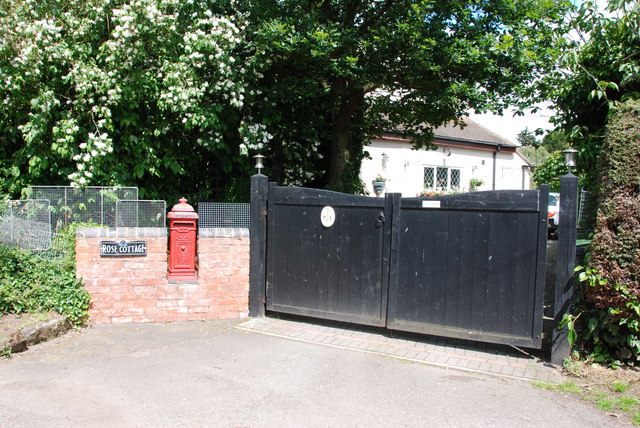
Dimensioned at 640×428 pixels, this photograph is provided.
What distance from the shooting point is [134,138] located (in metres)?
8.35

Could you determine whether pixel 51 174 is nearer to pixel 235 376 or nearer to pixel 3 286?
pixel 3 286

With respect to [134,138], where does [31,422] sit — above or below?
below

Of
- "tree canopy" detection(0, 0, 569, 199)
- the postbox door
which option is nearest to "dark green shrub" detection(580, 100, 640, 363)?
"tree canopy" detection(0, 0, 569, 199)

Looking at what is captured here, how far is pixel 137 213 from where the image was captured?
24.1 ft

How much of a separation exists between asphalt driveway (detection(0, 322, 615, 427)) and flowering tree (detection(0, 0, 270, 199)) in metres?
3.32

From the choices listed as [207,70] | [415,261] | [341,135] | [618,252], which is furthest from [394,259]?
[341,135]

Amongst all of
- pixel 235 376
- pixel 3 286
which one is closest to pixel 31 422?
→ pixel 235 376

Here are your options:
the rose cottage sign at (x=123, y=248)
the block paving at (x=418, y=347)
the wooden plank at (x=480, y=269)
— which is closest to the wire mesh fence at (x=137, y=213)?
the rose cottage sign at (x=123, y=248)

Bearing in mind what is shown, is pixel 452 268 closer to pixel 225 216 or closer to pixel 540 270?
pixel 540 270

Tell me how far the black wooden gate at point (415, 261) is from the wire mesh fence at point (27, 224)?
2987mm

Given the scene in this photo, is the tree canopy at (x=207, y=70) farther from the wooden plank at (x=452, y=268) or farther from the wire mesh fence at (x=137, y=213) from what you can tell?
the wooden plank at (x=452, y=268)

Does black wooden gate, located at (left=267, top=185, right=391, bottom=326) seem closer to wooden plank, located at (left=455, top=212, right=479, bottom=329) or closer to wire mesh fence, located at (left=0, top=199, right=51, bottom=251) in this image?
wooden plank, located at (left=455, top=212, right=479, bottom=329)

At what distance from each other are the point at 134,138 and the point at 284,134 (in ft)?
9.95

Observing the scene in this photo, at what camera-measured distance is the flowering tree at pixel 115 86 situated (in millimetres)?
7578
